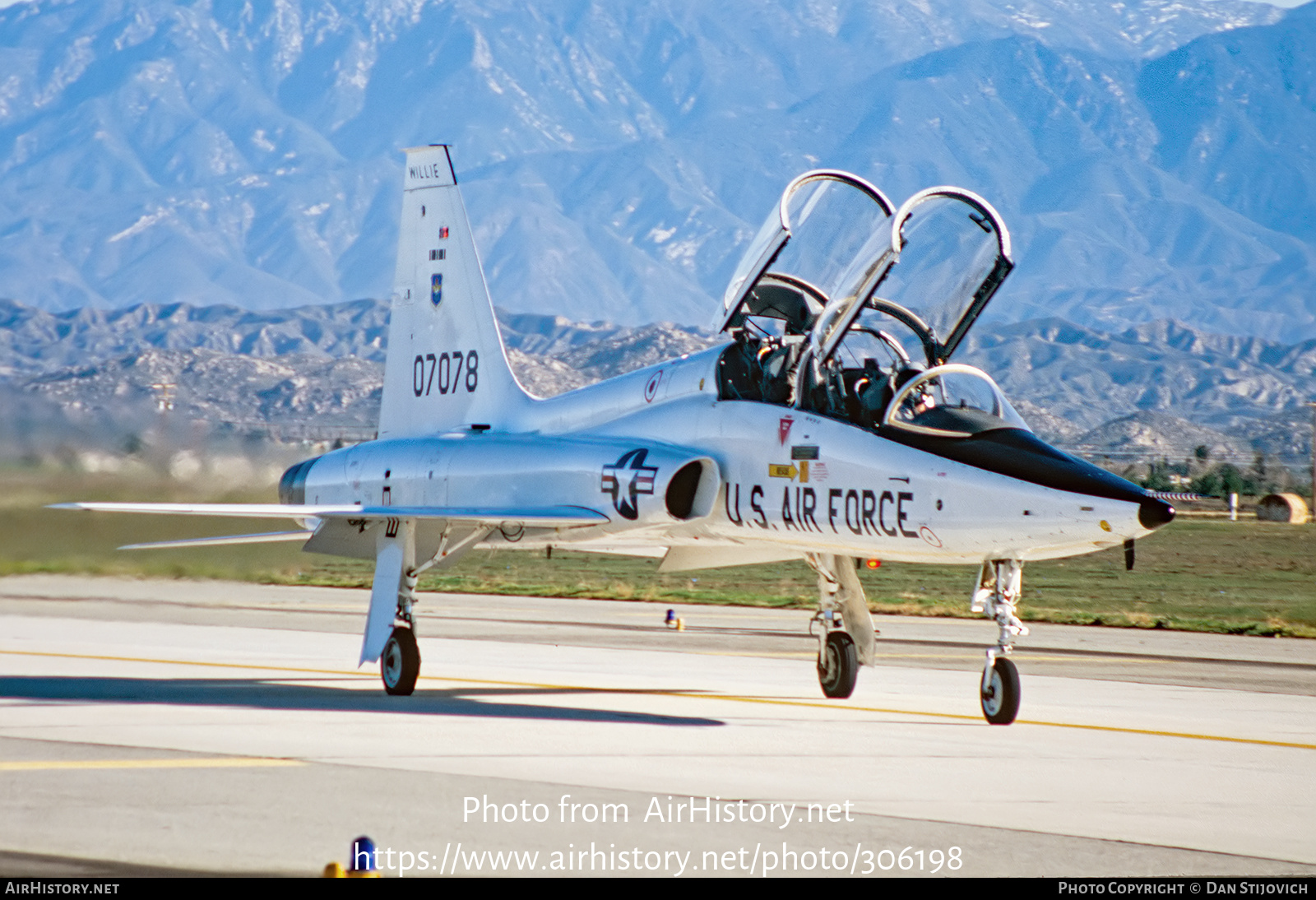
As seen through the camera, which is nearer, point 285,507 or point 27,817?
point 27,817

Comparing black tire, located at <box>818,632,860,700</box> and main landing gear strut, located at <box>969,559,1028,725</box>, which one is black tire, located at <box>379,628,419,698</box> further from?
main landing gear strut, located at <box>969,559,1028,725</box>

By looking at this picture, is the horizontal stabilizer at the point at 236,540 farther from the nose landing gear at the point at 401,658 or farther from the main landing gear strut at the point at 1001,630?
the main landing gear strut at the point at 1001,630

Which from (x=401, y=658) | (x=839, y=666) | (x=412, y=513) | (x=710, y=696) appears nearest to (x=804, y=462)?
(x=839, y=666)

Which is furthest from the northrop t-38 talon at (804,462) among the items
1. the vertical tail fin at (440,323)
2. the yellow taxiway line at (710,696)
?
the yellow taxiway line at (710,696)

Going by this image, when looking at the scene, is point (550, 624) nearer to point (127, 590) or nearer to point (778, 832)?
point (127, 590)

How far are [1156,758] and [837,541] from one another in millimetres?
2731

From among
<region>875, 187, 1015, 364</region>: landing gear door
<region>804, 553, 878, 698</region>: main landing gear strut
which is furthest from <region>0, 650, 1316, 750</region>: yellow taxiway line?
<region>875, 187, 1015, 364</region>: landing gear door

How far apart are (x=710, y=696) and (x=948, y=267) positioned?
4.25 m

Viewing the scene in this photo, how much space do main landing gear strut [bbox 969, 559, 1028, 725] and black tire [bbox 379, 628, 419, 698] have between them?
4.75m

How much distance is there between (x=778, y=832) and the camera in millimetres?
7566

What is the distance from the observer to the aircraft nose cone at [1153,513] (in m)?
10.1

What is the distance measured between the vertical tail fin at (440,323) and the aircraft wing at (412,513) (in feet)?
8.08
